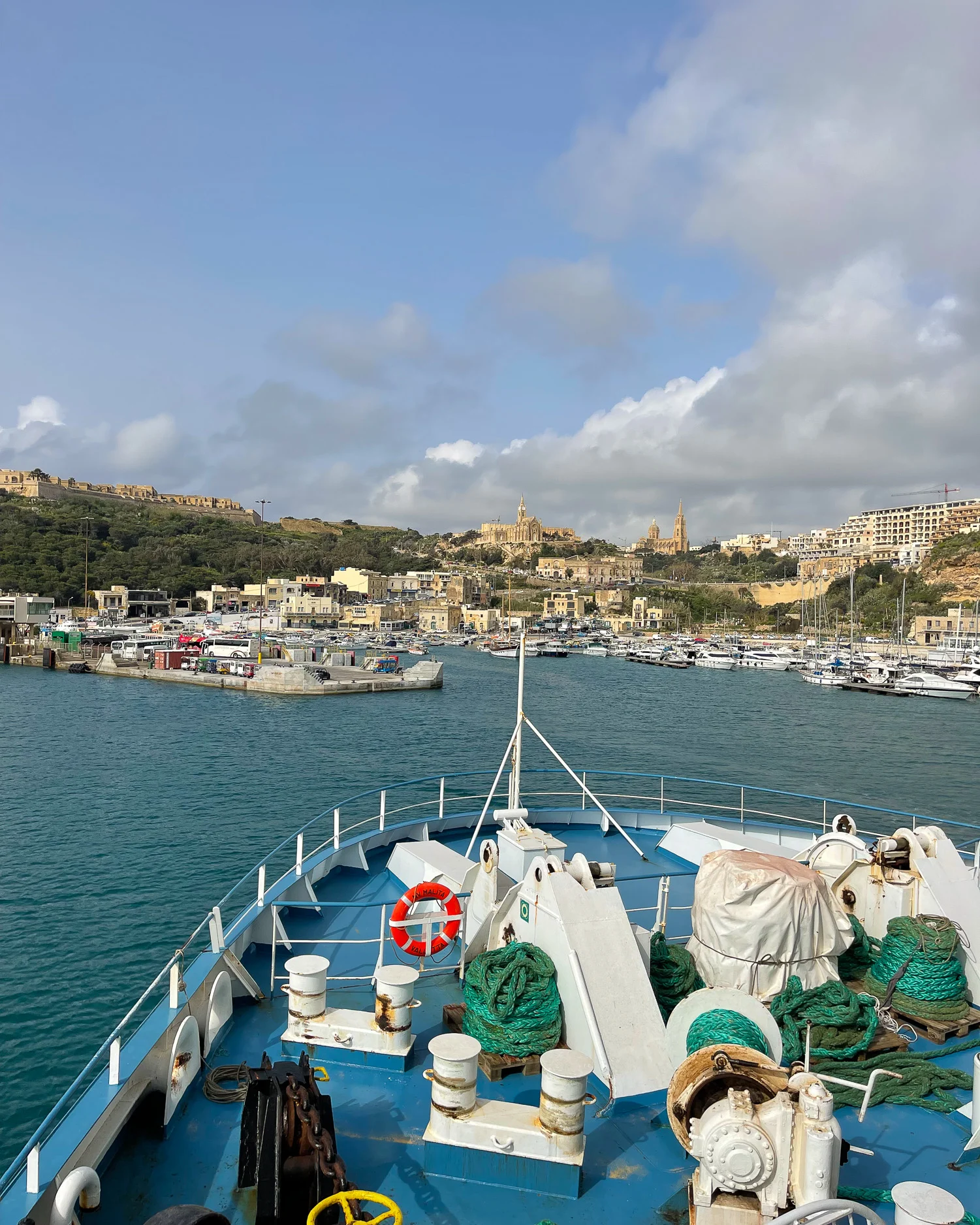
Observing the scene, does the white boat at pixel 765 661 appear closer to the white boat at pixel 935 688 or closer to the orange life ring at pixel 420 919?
the white boat at pixel 935 688

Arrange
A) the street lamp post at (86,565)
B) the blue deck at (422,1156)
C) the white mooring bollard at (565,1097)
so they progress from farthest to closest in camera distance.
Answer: the street lamp post at (86,565) → the blue deck at (422,1156) → the white mooring bollard at (565,1097)

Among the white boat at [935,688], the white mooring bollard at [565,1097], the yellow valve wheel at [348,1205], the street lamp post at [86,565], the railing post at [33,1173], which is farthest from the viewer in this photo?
the street lamp post at [86,565]

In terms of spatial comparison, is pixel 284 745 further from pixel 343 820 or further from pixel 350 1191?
pixel 350 1191

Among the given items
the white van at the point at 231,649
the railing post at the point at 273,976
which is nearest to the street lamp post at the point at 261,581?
the white van at the point at 231,649

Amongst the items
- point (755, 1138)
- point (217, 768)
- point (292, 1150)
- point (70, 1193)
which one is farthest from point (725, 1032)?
point (217, 768)

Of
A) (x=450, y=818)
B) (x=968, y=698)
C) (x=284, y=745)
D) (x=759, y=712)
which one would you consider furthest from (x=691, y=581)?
(x=450, y=818)

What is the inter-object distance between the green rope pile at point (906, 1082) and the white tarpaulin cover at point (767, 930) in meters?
0.46

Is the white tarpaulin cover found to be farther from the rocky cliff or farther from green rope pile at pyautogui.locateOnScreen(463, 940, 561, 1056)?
the rocky cliff

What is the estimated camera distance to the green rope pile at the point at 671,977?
452cm

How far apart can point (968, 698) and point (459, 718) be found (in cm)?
3814

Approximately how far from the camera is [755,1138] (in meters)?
2.86

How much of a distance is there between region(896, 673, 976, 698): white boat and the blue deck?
59155 millimetres

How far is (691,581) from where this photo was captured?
163 meters

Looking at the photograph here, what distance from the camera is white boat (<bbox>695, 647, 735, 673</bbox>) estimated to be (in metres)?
76.5
